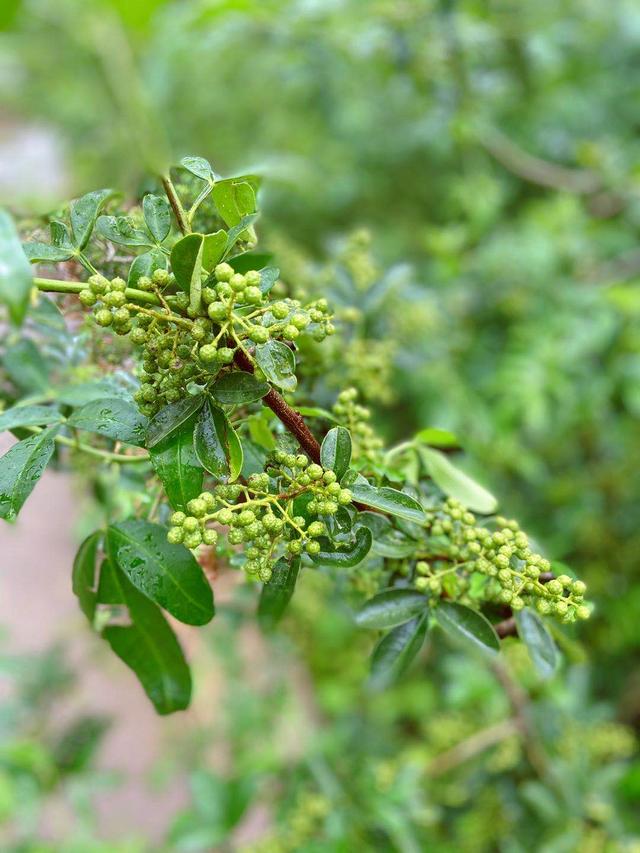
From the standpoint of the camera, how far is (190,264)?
429mm

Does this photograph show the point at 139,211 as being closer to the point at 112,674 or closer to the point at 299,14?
the point at 299,14

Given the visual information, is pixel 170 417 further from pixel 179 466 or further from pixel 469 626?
pixel 469 626

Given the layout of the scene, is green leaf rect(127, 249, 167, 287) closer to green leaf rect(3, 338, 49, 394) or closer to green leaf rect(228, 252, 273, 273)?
green leaf rect(228, 252, 273, 273)

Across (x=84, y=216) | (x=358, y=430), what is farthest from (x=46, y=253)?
(x=358, y=430)

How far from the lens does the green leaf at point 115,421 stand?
50cm

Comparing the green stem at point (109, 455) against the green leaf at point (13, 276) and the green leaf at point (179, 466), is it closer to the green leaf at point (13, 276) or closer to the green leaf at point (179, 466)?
the green leaf at point (179, 466)

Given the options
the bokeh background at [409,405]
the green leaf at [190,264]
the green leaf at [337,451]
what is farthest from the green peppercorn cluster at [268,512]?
the bokeh background at [409,405]

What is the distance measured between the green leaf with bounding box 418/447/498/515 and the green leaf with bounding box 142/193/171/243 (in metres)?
0.29

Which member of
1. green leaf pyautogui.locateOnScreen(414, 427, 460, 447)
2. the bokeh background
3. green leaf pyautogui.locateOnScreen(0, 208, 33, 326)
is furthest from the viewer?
the bokeh background

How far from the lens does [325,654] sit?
2000mm

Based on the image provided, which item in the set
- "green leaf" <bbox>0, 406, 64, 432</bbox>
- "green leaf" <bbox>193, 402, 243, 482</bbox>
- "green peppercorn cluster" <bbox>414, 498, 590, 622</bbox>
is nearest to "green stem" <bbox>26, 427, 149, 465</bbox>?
"green leaf" <bbox>0, 406, 64, 432</bbox>

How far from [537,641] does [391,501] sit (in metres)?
0.19

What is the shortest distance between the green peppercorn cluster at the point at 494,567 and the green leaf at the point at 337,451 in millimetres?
104

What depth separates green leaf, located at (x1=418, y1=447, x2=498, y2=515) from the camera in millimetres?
617
